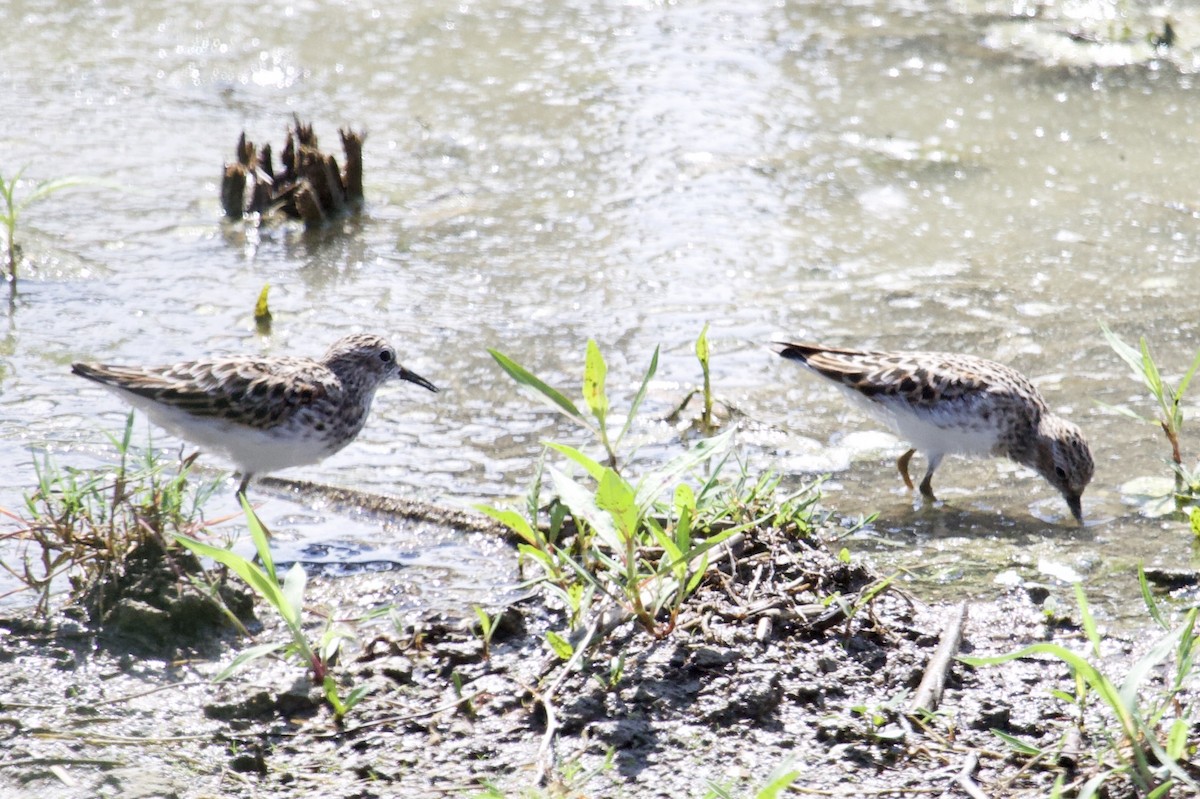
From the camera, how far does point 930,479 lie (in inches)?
260

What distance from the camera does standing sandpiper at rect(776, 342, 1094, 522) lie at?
258 inches

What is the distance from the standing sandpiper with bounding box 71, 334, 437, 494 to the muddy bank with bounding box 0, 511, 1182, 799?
1.46 meters

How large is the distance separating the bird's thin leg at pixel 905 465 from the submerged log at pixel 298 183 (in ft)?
14.4

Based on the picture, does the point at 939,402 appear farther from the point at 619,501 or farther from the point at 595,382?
the point at 619,501

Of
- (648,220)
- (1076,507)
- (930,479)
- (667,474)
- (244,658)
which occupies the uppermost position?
(667,474)

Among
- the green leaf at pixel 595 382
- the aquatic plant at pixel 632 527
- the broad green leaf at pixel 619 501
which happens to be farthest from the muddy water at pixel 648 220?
the broad green leaf at pixel 619 501

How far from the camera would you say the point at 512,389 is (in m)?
7.14

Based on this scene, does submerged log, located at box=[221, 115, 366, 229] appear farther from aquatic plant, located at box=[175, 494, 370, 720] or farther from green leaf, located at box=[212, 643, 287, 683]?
green leaf, located at box=[212, 643, 287, 683]

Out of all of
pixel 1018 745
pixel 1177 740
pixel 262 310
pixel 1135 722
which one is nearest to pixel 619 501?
pixel 1018 745

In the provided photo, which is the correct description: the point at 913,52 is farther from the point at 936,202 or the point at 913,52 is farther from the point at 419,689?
the point at 419,689

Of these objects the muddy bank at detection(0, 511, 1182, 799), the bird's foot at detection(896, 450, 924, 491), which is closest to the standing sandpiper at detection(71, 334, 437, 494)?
the muddy bank at detection(0, 511, 1182, 799)

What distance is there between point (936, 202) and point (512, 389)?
13.0 feet

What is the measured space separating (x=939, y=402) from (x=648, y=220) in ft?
10.2

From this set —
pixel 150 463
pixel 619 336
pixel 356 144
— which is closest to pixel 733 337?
pixel 619 336
